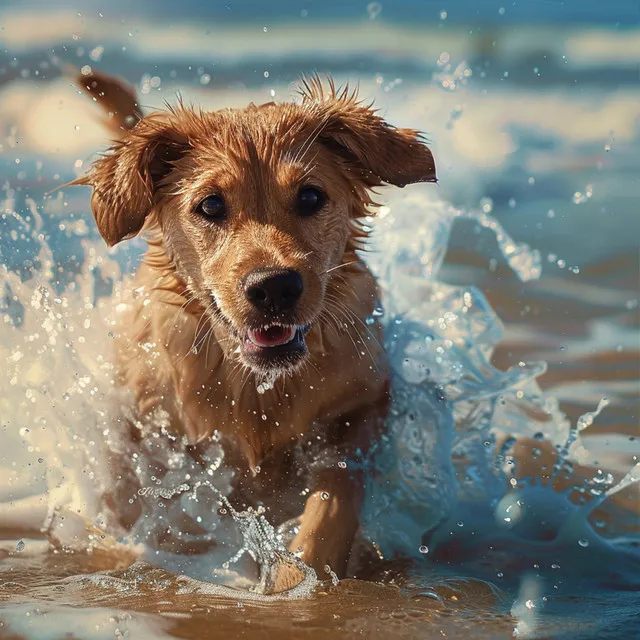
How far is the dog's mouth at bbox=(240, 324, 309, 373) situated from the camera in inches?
106

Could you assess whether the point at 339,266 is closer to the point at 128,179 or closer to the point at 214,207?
the point at 214,207

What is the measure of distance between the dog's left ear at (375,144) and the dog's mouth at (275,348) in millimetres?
580

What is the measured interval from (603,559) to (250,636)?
1224 mm

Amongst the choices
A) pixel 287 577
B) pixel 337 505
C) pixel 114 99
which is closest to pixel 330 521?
pixel 337 505

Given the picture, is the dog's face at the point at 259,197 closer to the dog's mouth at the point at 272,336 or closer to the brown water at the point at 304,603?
the dog's mouth at the point at 272,336

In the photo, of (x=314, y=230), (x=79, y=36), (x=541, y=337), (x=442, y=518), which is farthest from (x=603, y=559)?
(x=79, y=36)

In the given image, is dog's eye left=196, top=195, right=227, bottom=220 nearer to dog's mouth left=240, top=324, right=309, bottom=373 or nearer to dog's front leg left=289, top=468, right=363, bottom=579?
dog's mouth left=240, top=324, right=309, bottom=373

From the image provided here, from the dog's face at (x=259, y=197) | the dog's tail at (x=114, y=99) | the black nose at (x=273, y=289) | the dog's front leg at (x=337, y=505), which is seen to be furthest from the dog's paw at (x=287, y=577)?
the dog's tail at (x=114, y=99)

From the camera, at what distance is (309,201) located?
280 centimetres

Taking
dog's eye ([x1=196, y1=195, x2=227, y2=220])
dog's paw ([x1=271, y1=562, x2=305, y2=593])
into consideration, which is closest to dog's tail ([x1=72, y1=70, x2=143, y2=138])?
dog's eye ([x1=196, y1=195, x2=227, y2=220])

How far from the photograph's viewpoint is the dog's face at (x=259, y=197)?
2.62m

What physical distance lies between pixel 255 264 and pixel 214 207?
0.29 meters

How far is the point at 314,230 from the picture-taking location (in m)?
2.79

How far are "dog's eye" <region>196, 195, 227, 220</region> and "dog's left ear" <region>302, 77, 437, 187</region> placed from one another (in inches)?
15.9
